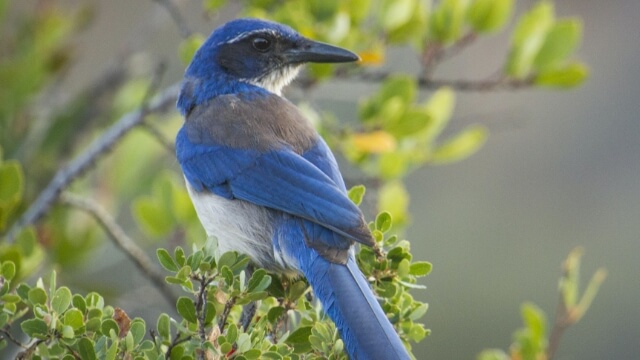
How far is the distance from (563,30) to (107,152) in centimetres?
205

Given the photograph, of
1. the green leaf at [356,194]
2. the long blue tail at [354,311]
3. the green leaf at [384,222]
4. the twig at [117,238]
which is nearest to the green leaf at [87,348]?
the long blue tail at [354,311]

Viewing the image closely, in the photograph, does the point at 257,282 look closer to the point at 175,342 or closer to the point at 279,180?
the point at 175,342

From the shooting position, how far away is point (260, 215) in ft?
12.5

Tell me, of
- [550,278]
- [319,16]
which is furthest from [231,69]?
[550,278]

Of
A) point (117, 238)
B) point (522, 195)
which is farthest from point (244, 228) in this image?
point (522, 195)

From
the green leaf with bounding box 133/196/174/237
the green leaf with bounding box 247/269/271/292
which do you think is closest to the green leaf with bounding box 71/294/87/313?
the green leaf with bounding box 247/269/271/292

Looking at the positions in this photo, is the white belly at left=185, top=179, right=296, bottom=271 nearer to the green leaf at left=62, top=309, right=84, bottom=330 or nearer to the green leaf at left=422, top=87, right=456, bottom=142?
the green leaf at left=62, top=309, right=84, bottom=330

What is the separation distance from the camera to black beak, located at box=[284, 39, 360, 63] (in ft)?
13.9

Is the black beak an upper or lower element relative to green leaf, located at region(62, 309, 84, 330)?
upper

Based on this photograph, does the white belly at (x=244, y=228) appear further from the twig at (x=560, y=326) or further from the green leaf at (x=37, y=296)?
the twig at (x=560, y=326)

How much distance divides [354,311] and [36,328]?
0.86m

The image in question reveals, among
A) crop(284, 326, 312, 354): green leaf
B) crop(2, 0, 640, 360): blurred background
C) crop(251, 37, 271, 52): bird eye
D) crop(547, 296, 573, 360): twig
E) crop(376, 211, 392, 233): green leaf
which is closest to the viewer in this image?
crop(284, 326, 312, 354): green leaf

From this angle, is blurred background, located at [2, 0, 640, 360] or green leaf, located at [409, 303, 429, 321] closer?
green leaf, located at [409, 303, 429, 321]

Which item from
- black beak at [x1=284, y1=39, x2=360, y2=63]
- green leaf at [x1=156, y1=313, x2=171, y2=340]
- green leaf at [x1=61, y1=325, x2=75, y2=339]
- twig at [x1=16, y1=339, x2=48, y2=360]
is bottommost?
green leaf at [x1=156, y1=313, x2=171, y2=340]
